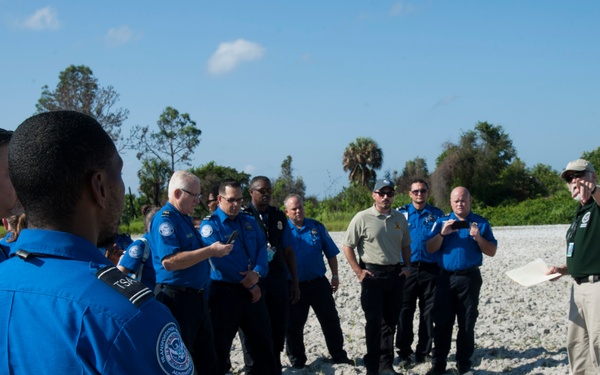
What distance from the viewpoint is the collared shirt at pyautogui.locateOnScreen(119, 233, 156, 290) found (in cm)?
558

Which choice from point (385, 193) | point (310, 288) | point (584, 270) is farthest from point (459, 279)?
point (310, 288)

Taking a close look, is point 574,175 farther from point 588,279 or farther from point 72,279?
point 72,279

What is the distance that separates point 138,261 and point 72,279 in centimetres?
424

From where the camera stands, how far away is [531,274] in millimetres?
6672

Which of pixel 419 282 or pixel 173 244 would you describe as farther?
pixel 419 282

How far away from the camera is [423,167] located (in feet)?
225

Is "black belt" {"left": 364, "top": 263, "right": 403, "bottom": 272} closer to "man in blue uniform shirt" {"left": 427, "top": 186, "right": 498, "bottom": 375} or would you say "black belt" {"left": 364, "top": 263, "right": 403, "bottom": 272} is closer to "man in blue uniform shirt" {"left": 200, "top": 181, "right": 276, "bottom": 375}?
"man in blue uniform shirt" {"left": 427, "top": 186, "right": 498, "bottom": 375}

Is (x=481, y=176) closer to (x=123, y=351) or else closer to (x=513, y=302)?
(x=513, y=302)

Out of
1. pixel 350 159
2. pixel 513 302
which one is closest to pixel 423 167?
pixel 350 159

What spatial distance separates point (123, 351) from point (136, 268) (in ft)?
14.1

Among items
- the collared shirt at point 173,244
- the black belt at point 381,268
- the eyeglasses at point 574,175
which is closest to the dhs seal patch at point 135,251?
the collared shirt at point 173,244

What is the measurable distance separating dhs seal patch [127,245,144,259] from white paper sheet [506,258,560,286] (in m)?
3.64

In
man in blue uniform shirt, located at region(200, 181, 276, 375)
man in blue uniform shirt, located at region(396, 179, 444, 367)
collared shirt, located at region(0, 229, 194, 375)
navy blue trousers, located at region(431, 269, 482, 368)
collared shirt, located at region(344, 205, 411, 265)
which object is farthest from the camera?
man in blue uniform shirt, located at region(396, 179, 444, 367)

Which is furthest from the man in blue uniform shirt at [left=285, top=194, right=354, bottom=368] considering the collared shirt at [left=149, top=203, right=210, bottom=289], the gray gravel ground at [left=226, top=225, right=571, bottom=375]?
the collared shirt at [left=149, top=203, right=210, bottom=289]
